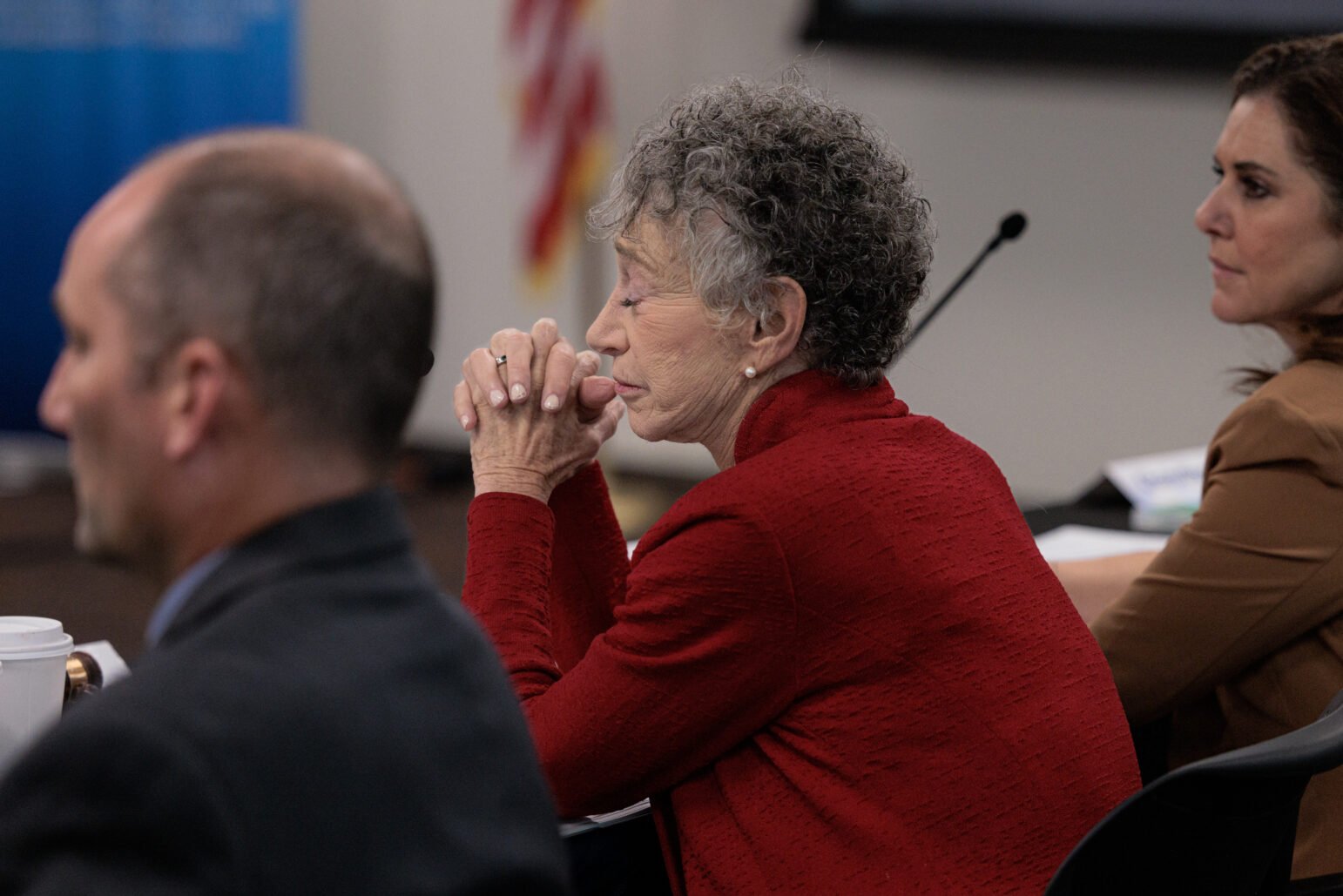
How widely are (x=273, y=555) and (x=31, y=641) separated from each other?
497 millimetres

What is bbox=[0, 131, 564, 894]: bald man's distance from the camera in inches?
28.4

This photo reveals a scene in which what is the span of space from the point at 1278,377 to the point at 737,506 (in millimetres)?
757

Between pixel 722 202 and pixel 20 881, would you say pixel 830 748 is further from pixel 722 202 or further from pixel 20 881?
pixel 20 881

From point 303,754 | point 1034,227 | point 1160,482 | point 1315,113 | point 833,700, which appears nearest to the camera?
point 303,754

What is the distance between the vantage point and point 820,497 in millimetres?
1280

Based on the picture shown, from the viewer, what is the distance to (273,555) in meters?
0.81

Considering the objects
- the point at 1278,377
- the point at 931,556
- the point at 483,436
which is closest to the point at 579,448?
the point at 483,436

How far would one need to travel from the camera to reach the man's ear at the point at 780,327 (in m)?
1.41

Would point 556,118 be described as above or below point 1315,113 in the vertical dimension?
below

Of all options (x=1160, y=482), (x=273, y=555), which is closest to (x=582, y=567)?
(x=273, y=555)

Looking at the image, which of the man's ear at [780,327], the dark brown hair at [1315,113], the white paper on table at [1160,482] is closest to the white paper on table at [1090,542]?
the white paper on table at [1160,482]

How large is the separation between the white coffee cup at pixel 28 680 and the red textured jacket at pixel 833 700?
37 cm

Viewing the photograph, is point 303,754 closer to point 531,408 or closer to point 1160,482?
point 531,408

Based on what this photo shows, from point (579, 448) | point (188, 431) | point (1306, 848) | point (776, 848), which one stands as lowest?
point (1306, 848)
